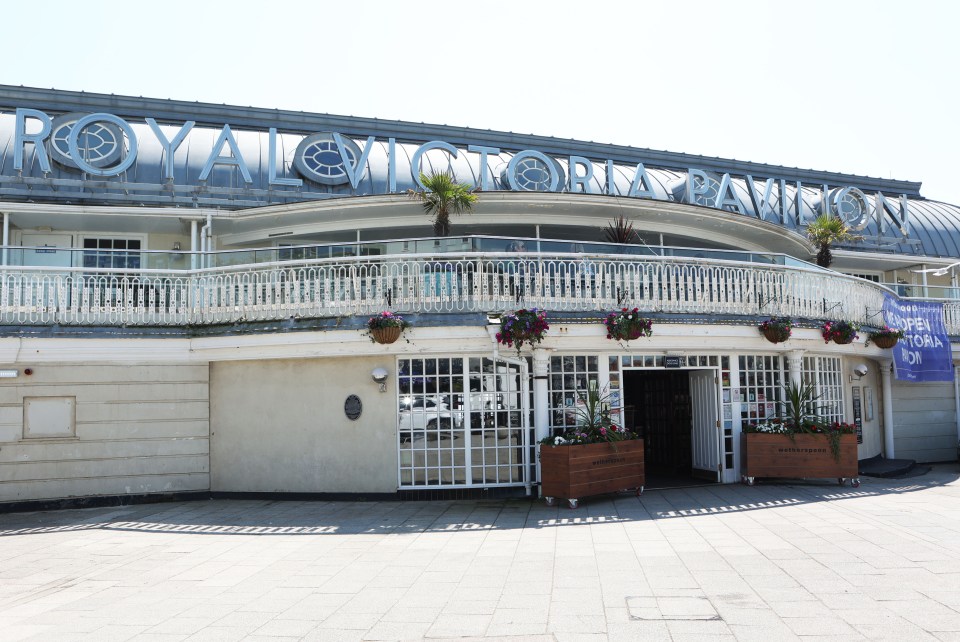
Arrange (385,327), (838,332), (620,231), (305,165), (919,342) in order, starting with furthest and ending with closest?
(305,165) → (919,342) → (620,231) → (838,332) → (385,327)

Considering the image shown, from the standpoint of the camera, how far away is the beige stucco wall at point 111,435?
12312mm

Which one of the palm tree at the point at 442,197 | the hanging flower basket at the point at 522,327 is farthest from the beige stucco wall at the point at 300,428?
the palm tree at the point at 442,197

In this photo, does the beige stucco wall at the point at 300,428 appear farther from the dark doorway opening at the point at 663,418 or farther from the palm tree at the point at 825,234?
the palm tree at the point at 825,234

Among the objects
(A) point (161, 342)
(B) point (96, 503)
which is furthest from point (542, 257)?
(B) point (96, 503)

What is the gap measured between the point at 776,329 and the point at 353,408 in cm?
765

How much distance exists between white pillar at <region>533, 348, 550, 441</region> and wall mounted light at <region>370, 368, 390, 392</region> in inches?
101

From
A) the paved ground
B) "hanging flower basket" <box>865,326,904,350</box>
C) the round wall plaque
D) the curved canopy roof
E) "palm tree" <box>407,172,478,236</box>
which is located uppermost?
the curved canopy roof

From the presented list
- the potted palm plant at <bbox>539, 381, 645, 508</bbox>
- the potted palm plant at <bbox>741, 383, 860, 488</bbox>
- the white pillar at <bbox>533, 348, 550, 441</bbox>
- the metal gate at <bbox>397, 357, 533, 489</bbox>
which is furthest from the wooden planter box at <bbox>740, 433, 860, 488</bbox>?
the metal gate at <bbox>397, 357, 533, 489</bbox>

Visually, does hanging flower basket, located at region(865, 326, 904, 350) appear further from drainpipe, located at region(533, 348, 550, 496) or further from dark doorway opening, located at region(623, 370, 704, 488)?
drainpipe, located at region(533, 348, 550, 496)

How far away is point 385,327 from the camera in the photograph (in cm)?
1131

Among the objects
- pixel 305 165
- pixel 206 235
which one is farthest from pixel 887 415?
pixel 206 235

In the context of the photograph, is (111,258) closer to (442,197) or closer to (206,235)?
(206,235)

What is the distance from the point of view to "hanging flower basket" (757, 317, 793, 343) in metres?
12.5

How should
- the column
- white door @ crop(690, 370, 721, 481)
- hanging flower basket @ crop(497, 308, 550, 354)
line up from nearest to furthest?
1. hanging flower basket @ crop(497, 308, 550, 354)
2. white door @ crop(690, 370, 721, 481)
3. the column
